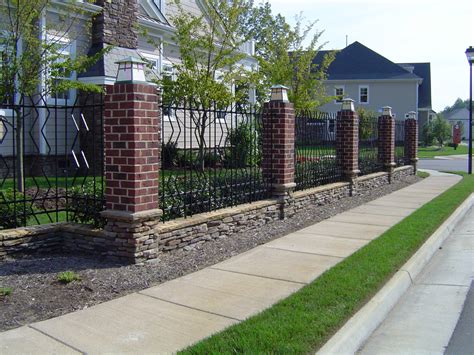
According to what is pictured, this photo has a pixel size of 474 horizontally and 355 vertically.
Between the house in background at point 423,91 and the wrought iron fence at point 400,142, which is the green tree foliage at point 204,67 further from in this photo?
the house in background at point 423,91

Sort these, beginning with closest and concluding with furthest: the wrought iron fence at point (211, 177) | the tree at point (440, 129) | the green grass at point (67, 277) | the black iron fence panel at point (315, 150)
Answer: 1. the green grass at point (67, 277)
2. the wrought iron fence at point (211, 177)
3. the black iron fence panel at point (315, 150)
4. the tree at point (440, 129)

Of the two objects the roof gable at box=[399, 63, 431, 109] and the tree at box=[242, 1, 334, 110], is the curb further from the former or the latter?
the roof gable at box=[399, 63, 431, 109]

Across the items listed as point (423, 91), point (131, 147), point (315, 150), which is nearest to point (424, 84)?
point (423, 91)

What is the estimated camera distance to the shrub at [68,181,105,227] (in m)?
6.55

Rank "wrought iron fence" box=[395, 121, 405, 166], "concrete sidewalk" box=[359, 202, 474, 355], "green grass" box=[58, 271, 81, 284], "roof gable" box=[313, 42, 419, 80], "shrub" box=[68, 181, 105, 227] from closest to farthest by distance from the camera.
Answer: "concrete sidewalk" box=[359, 202, 474, 355], "green grass" box=[58, 271, 81, 284], "shrub" box=[68, 181, 105, 227], "wrought iron fence" box=[395, 121, 405, 166], "roof gable" box=[313, 42, 419, 80]

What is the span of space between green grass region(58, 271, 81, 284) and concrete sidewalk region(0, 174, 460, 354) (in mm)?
668

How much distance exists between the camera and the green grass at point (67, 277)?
518cm

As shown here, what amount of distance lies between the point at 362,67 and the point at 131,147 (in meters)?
43.3

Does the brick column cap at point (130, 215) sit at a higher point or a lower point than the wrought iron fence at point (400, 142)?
lower

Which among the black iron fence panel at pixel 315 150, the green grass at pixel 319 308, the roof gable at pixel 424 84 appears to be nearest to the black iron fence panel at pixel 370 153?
the black iron fence panel at pixel 315 150

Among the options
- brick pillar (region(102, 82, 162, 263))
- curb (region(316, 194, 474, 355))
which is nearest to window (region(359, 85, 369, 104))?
curb (region(316, 194, 474, 355))

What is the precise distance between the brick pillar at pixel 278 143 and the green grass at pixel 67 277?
172 inches

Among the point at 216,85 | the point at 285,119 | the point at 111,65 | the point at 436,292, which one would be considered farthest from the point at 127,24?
the point at 436,292

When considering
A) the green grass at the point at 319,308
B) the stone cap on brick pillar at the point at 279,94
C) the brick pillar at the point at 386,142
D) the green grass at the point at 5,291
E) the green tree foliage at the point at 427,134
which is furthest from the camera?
the green tree foliage at the point at 427,134
